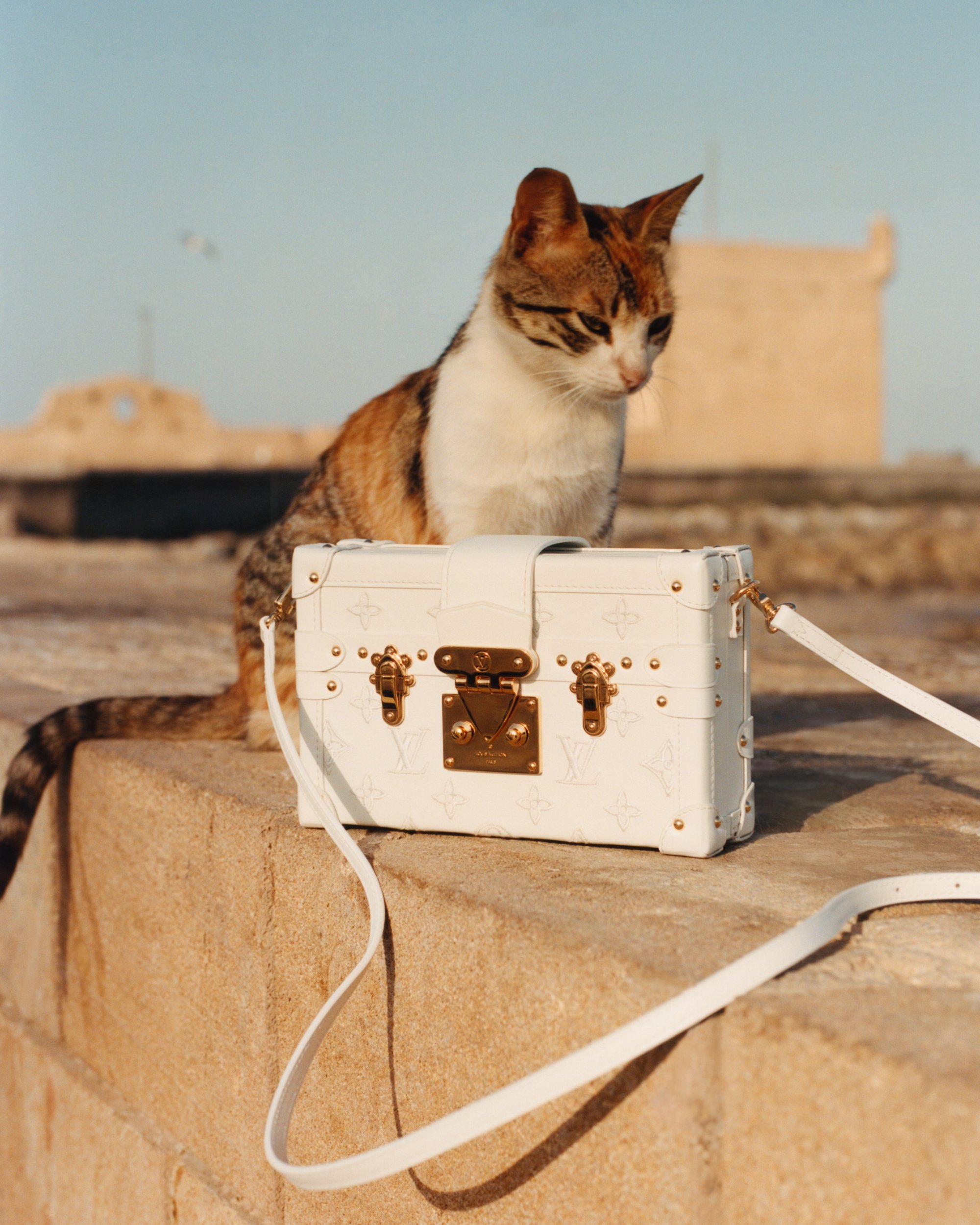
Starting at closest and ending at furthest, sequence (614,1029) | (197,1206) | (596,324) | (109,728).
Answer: (614,1029) → (197,1206) → (596,324) → (109,728)

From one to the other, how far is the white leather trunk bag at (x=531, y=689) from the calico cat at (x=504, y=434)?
0.46 metres

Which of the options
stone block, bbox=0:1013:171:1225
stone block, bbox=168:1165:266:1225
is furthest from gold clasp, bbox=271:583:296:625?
stone block, bbox=0:1013:171:1225

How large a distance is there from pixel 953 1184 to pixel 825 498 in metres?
15.2

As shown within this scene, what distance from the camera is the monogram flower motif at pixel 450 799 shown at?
213cm

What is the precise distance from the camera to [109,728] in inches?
117

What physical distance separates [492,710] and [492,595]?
0.20 metres

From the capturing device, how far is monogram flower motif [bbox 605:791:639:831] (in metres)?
2.00

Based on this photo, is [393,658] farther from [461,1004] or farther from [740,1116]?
[740,1116]

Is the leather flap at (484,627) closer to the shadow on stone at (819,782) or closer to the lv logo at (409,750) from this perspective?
the lv logo at (409,750)

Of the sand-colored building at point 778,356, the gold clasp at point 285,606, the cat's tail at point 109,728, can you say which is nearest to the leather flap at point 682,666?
the gold clasp at point 285,606

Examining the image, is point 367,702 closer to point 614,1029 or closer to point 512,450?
point 512,450

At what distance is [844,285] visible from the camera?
33.3m

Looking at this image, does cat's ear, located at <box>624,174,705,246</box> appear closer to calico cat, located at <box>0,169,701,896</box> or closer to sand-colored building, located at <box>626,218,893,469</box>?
calico cat, located at <box>0,169,701,896</box>

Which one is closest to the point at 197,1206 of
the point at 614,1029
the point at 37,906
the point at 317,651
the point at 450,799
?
the point at 37,906
